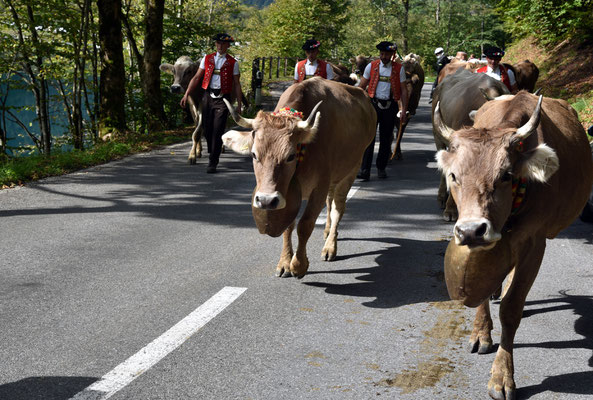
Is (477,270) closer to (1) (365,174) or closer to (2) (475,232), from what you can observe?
(2) (475,232)

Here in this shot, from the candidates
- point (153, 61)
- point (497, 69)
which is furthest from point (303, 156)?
point (153, 61)

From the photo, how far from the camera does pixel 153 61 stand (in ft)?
61.8

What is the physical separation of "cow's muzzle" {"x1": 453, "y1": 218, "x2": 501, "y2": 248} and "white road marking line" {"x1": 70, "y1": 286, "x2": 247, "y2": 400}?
86.9 inches

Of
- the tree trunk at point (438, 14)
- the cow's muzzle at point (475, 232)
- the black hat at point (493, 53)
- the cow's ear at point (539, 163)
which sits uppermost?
the tree trunk at point (438, 14)

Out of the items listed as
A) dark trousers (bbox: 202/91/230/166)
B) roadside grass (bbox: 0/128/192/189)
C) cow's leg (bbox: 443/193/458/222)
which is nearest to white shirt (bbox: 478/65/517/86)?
cow's leg (bbox: 443/193/458/222)

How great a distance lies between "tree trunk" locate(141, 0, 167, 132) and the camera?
1861cm

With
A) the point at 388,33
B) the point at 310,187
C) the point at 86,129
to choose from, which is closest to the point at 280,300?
the point at 310,187

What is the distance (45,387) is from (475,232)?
2750mm

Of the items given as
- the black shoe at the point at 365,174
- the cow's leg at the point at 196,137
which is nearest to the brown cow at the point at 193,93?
the cow's leg at the point at 196,137

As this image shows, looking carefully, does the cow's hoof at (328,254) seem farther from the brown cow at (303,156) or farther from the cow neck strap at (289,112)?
the cow neck strap at (289,112)

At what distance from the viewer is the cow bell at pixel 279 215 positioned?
5.75 metres

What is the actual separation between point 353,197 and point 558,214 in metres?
5.77

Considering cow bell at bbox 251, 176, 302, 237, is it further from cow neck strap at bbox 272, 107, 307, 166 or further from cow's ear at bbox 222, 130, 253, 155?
cow's ear at bbox 222, 130, 253, 155

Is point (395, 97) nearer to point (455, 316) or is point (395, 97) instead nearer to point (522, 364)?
point (455, 316)
